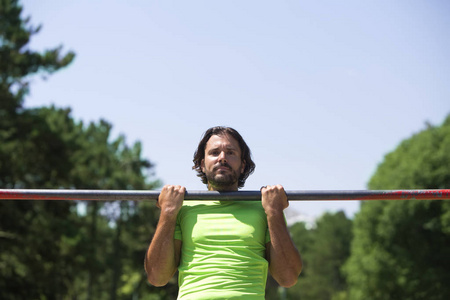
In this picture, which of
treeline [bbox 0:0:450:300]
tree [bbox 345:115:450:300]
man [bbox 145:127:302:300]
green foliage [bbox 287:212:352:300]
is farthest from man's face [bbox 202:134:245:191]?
green foliage [bbox 287:212:352:300]

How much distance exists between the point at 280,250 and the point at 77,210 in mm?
33978

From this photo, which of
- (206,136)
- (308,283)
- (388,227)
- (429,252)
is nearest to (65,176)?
(388,227)

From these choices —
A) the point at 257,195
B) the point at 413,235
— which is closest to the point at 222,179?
the point at 257,195

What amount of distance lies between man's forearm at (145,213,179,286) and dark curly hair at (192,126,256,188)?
2.15ft

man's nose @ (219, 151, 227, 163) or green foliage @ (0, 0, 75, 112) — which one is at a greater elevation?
green foliage @ (0, 0, 75, 112)

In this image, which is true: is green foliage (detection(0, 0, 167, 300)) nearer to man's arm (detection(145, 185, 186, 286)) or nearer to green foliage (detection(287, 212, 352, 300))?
man's arm (detection(145, 185, 186, 286))

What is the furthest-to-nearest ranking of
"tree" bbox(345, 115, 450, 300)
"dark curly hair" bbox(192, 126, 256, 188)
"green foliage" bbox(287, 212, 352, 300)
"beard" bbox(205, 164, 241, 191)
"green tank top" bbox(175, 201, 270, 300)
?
"green foliage" bbox(287, 212, 352, 300), "tree" bbox(345, 115, 450, 300), "dark curly hair" bbox(192, 126, 256, 188), "beard" bbox(205, 164, 241, 191), "green tank top" bbox(175, 201, 270, 300)

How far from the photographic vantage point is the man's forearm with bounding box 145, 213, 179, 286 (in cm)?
319

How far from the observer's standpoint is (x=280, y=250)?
3.12 m

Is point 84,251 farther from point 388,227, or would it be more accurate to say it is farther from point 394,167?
point 394,167

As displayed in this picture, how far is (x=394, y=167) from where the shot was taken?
107 ft

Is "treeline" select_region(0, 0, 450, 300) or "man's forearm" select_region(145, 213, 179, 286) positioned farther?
"treeline" select_region(0, 0, 450, 300)

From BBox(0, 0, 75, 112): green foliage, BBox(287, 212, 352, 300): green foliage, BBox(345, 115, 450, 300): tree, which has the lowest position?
BBox(287, 212, 352, 300): green foliage

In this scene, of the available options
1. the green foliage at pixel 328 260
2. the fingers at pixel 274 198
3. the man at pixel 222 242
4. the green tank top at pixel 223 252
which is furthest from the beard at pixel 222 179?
the green foliage at pixel 328 260
